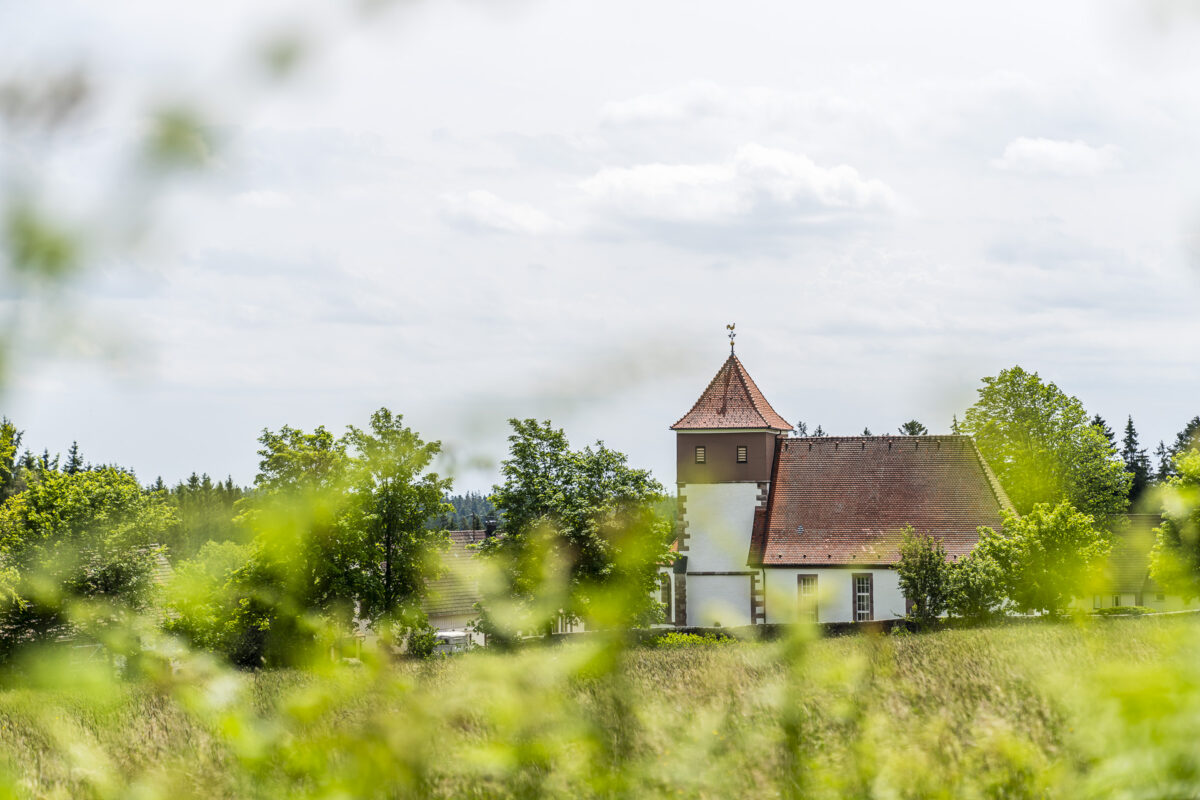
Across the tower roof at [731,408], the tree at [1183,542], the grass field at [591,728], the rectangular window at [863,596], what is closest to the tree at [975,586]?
the rectangular window at [863,596]

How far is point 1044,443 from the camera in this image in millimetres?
57969

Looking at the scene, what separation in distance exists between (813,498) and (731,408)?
17.3 ft

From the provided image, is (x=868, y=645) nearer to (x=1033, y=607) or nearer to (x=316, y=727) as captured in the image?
(x=316, y=727)

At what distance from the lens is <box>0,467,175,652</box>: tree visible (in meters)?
35.9

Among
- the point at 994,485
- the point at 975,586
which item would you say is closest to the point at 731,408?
→ the point at 994,485

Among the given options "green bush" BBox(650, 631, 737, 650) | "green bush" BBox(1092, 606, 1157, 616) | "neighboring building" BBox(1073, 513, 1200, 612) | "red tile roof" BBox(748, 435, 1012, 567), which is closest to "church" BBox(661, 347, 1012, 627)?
"red tile roof" BBox(748, 435, 1012, 567)

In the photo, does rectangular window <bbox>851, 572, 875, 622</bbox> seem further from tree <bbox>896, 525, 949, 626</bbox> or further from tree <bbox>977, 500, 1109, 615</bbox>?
tree <bbox>977, 500, 1109, 615</bbox>

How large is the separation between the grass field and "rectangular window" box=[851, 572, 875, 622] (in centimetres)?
4436

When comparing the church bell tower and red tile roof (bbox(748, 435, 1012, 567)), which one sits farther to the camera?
the church bell tower

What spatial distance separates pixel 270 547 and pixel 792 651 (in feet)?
3.88

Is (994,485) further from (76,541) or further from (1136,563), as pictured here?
(76,541)

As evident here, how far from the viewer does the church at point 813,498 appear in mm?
46969

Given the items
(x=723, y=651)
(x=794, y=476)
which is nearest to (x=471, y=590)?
(x=794, y=476)

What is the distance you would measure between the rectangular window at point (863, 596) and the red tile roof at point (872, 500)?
791 millimetres
